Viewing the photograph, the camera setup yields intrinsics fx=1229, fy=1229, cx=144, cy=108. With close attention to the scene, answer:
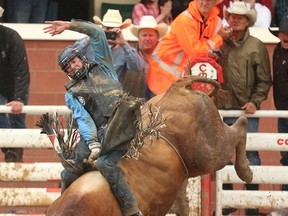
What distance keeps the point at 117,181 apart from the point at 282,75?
9.91 feet

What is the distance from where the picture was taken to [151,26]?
12.3 m

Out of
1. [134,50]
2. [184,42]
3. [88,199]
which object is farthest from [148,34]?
[88,199]

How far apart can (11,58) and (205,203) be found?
245 centimetres

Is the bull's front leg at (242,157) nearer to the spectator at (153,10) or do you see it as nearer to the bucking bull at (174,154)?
the bucking bull at (174,154)

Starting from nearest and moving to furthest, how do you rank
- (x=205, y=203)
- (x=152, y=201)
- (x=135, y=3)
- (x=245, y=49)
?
(x=152, y=201) → (x=205, y=203) → (x=245, y=49) → (x=135, y=3)

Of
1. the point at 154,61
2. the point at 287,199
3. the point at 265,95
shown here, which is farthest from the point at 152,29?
the point at 287,199

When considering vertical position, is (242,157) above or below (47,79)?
above

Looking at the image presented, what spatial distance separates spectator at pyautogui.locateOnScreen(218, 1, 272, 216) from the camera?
11.7 meters

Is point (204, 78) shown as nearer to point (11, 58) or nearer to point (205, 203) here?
point (205, 203)

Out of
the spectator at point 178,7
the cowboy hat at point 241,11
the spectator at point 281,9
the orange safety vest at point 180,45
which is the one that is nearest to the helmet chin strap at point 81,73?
the orange safety vest at point 180,45

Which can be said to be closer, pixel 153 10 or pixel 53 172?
Answer: pixel 53 172

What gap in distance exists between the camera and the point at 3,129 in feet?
36.4

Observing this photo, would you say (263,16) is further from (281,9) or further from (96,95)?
(96,95)

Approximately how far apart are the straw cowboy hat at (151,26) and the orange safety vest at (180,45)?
0.82 ft
